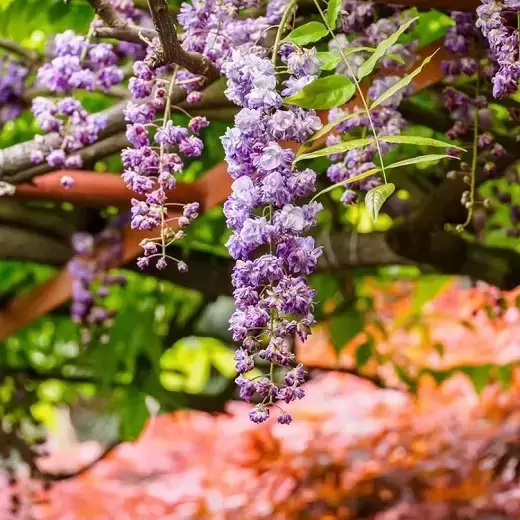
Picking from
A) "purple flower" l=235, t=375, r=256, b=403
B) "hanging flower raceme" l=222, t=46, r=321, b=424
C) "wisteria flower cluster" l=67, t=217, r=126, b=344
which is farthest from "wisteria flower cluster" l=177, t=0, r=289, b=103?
"wisteria flower cluster" l=67, t=217, r=126, b=344

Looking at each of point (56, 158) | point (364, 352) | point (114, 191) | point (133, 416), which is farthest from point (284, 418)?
point (364, 352)

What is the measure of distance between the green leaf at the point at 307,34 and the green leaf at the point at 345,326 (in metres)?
1.36

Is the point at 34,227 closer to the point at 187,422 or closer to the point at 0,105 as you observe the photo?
the point at 0,105

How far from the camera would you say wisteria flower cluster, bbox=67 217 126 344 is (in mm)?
1531

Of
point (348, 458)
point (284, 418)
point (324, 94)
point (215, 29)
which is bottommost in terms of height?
point (348, 458)

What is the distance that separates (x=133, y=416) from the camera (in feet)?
6.21

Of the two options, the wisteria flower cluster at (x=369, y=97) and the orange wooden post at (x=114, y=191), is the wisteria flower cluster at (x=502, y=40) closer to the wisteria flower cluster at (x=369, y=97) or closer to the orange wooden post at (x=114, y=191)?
the wisteria flower cluster at (x=369, y=97)

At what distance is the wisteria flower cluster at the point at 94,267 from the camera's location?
1.53m

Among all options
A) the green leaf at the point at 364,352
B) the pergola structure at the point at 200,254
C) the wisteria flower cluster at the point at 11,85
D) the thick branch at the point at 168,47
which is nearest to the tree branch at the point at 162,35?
the thick branch at the point at 168,47

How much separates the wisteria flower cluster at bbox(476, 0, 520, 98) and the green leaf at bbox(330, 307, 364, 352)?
140 cm

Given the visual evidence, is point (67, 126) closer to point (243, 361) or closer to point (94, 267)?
point (243, 361)

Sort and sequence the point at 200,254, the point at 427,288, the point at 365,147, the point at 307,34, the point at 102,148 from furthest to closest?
the point at 427,288, the point at 200,254, the point at 102,148, the point at 365,147, the point at 307,34

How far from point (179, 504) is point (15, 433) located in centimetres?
85

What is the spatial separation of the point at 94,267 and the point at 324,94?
3.27 ft
